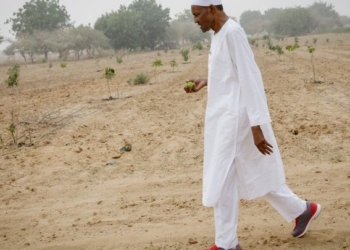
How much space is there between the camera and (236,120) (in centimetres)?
208

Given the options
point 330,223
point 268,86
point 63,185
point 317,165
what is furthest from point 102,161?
point 268,86

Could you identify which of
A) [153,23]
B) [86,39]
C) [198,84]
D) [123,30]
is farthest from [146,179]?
[153,23]

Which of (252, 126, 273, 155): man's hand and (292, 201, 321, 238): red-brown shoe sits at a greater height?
(252, 126, 273, 155): man's hand

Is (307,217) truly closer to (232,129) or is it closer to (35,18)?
(232,129)

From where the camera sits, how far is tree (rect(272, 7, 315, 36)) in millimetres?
66312

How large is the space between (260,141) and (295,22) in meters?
70.3

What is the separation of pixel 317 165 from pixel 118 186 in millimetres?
2218

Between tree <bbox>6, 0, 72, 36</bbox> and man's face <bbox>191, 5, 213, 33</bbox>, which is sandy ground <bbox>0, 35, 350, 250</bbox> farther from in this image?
tree <bbox>6, 0, 72, 36</bbox>

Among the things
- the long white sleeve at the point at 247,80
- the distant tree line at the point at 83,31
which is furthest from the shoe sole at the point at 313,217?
the distant tree line at the point at 83,31

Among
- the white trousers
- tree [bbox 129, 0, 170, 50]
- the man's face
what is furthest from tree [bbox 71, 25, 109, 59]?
the white trousers

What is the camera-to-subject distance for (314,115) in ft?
20.8

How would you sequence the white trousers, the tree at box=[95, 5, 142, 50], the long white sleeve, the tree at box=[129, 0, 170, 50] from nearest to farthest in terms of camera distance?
the long white sleeve → the white trousers → the tree at box=[95, 5, 142, 50] → the tree at box=[129, 0, 170, 50]

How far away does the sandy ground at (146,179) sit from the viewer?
283 centimetres

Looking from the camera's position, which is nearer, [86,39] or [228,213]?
[228,213]
